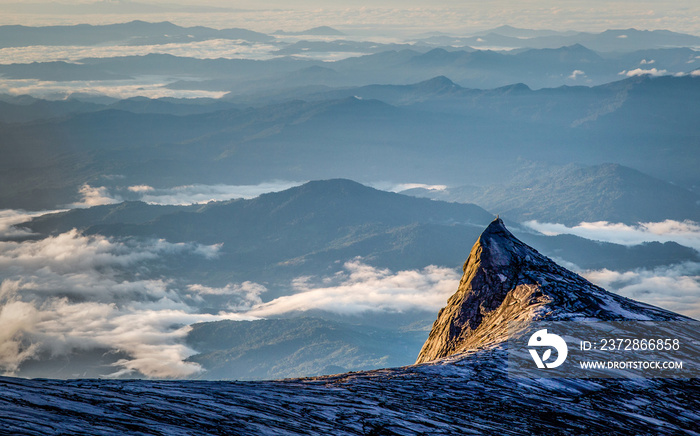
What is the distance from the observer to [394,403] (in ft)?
57.2

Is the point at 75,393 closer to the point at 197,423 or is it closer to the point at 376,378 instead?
the point at 197,423

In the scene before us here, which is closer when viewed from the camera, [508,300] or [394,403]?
[394,403]

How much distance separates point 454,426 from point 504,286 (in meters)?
14.4

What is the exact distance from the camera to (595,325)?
23562 millimetres

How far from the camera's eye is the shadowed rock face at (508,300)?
25078mm

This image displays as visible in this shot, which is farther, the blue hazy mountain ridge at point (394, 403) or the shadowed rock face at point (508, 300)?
the shadowed rock face at point (508, 300)

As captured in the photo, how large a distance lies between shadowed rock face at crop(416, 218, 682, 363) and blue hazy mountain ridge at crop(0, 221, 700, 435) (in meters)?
0.20

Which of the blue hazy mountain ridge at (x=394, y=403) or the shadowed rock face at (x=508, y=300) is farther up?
the shadowed rock face at (x=508, y=300)

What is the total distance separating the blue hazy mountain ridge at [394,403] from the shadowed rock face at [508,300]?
0.20m

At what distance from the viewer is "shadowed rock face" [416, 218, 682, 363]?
25078 millimetres

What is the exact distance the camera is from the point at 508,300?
2861cm

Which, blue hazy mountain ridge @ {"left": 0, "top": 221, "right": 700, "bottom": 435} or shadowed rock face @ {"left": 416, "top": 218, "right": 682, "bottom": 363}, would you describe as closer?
blue hazy mountain ridge @ {"left": 0, "top": 221, "right": 700, "bottom": 435}

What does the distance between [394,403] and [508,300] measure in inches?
489

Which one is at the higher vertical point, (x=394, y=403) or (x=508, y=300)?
(x=508, y=300)
